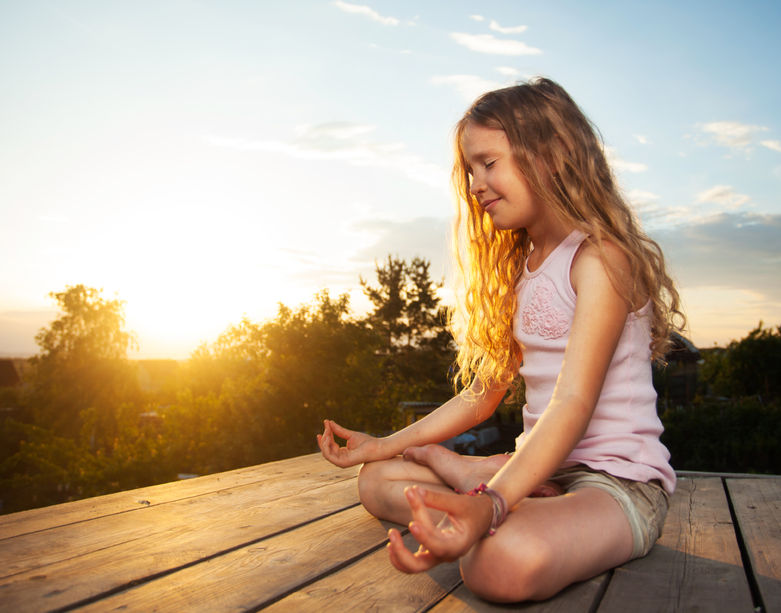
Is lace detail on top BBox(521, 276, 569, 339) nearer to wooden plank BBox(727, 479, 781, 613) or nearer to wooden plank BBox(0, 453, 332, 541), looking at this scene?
wooden plank BBox(727, 479, 781, 613)

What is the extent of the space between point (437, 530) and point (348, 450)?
97 centimetres

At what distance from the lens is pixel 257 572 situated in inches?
53.7

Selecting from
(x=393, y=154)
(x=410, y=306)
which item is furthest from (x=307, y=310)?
(x=410, y=306)

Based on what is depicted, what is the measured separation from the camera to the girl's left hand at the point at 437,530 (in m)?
1.00

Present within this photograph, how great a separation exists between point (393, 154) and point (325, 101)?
3.34 feet

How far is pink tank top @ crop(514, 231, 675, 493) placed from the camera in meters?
1.54

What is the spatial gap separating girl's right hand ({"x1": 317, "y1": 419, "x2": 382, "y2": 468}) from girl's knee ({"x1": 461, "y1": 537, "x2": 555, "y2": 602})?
2.56ft

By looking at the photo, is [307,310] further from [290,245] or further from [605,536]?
[290,245]

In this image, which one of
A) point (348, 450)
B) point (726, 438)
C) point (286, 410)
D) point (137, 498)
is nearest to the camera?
point (348, 450)

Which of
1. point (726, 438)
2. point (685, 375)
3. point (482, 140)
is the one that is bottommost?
point (726, 438)

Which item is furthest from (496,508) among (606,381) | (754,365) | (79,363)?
(79,363)

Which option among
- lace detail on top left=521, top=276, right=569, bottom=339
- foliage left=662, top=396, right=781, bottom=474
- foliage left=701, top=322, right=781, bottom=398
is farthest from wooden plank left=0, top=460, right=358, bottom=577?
foliage left=701, top=322, right=781, bottom=398

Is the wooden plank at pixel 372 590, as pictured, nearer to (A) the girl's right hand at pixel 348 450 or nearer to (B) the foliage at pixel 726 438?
(A) the girl's right hand at pixel 348 450

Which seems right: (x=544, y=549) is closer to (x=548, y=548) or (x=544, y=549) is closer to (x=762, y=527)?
(x=548, y=548)
